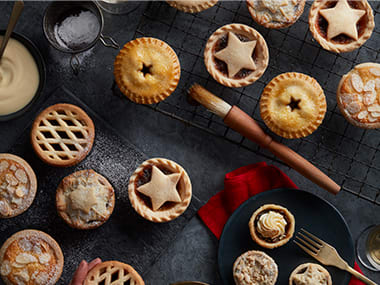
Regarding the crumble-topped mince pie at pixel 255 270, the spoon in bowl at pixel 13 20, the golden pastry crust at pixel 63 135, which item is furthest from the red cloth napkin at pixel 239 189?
the spoon in bowl at pixel 13 20

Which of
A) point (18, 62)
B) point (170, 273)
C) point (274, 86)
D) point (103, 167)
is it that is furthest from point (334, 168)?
point (18, 62)

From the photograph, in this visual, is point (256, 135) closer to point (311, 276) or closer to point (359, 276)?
point (311, 276)

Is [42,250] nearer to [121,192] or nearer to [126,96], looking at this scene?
[121,192]

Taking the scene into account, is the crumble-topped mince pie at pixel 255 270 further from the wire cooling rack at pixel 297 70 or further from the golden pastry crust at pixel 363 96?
the golden pastry crust at pixel 363 96

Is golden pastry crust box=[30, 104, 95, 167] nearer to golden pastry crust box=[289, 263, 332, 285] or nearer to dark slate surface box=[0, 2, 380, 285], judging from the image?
dark slate surface box=[0, 2, 380, 285]

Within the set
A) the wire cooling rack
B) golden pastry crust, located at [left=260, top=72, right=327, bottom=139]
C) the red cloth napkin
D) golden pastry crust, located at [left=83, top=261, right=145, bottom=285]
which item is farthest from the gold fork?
golden pastry crust, located at [left=83, top=261, right=145, bottom=285]
